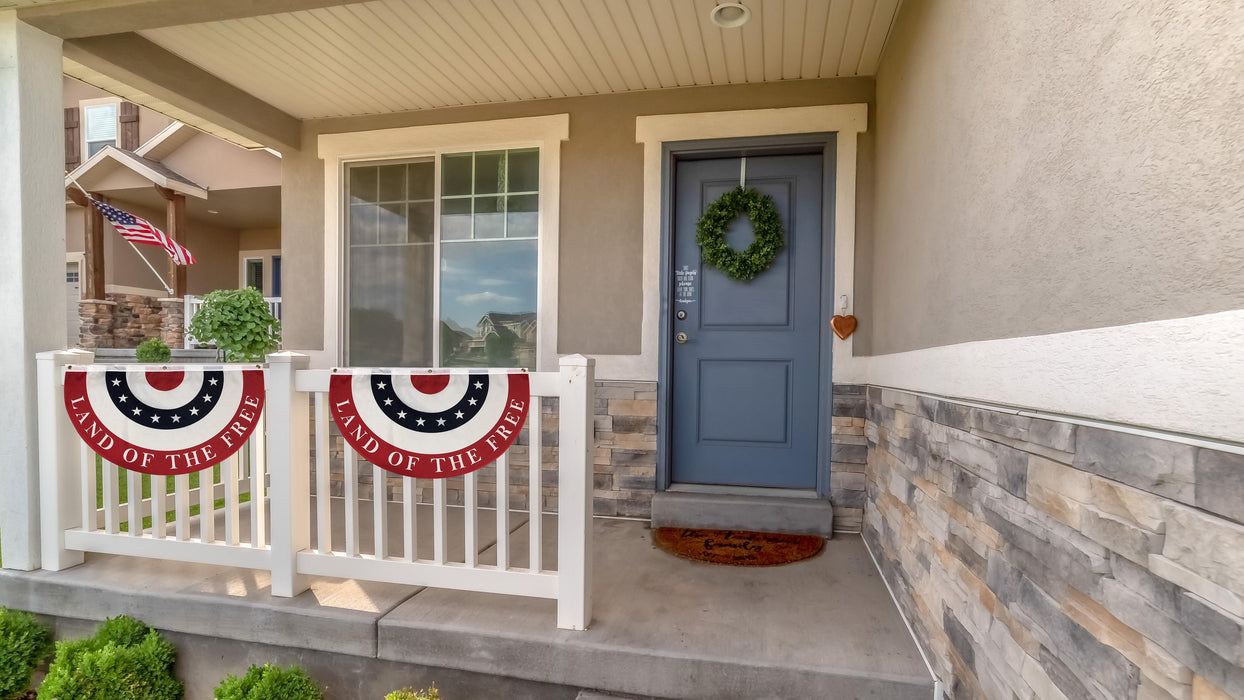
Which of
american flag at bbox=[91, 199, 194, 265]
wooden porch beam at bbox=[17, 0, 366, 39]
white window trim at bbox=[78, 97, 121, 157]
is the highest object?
white window trim at bbox=[78, 97, 121, 157]

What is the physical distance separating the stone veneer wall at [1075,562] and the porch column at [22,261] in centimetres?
354

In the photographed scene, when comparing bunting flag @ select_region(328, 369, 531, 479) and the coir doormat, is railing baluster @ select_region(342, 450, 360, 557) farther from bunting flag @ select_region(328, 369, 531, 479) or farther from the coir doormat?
the coir doormat

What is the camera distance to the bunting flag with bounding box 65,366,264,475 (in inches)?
82.4

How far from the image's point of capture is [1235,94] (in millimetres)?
742

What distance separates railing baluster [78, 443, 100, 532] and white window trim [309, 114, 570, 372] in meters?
1.41

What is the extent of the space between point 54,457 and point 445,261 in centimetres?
203

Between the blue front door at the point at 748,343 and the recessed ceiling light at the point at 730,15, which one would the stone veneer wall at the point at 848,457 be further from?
the recessed ceiling light at the point at 730,15

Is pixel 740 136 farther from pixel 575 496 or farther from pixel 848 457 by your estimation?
pixel 575 496

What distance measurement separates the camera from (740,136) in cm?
308

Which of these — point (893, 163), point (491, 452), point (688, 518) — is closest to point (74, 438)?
point (491, 452)

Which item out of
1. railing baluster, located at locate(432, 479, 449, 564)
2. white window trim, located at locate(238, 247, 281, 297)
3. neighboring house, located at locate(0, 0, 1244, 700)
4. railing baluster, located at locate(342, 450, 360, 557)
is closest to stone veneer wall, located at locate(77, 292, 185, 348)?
white window trim, located at locate(238, 247, 281, 297)

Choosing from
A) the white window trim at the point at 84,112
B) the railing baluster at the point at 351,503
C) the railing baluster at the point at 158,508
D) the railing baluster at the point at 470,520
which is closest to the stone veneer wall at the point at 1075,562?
the railing baluster at the point at 470,520

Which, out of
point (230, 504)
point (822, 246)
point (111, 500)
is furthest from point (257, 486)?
point (822, 246)

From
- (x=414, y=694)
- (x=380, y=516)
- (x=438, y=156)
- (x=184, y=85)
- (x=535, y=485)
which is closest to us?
(x=414, y=694)
